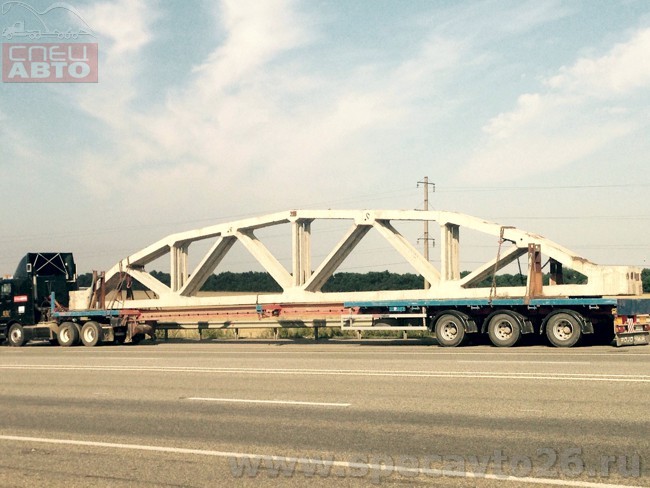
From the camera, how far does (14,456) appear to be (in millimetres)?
8656

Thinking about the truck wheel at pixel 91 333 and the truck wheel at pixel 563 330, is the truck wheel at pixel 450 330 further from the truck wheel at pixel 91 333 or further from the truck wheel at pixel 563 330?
the truck wheel at pixel 91 333

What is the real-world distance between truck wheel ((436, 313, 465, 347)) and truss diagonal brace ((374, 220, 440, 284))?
2.42m

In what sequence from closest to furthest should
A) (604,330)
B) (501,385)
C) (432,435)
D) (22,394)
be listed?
1. (432,435)
2. (501,385)
3. (22,394)
4. (604,330)

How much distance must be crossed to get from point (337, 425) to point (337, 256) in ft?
60.6

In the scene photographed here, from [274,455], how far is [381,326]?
17.2 m

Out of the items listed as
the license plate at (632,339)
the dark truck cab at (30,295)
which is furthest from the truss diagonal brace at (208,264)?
the license plate at (632,339)

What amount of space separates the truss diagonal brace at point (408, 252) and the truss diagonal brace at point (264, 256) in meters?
4.34

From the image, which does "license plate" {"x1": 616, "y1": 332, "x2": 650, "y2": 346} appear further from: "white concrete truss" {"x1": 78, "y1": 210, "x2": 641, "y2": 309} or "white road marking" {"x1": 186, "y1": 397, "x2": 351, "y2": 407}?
"white road marking" {"x1": 186, "y1": 397, "x2": 351, "y2": 407}

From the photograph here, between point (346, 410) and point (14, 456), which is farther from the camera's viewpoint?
point (346, 410)

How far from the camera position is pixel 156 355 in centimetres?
2291

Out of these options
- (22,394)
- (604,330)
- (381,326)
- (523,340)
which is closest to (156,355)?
(381,326)

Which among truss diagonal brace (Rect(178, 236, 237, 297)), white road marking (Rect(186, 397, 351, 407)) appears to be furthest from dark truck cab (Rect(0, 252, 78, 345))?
white road marking (Rect(186, 397, 351, 407))

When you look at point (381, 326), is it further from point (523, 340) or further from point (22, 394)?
point (22, 394)

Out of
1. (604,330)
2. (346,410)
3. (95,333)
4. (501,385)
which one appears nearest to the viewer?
(346,410)
